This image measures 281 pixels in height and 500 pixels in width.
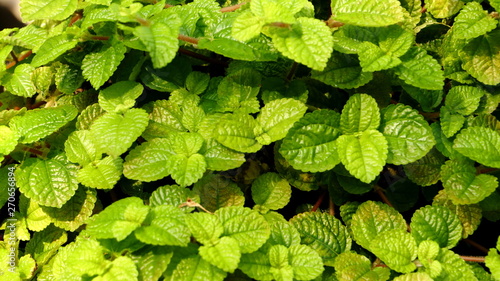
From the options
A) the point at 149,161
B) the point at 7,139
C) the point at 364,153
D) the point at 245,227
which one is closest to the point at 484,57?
the point at 364,153

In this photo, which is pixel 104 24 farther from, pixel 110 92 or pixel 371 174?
pixel 371 174

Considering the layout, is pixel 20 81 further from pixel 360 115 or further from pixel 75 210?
pixel 360 115

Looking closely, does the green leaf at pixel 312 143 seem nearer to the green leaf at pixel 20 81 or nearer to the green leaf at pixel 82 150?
the green leaf at pixel 82 150

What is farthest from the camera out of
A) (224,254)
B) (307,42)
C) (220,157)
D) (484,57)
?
(484,57)

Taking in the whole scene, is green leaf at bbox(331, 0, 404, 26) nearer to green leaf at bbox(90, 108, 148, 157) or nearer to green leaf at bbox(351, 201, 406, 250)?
green leaf at bbox(351, 201, 406, 250)

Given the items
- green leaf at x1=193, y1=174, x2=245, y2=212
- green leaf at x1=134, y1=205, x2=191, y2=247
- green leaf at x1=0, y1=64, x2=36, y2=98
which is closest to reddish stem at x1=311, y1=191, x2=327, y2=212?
green leaf at x1=193, y1=174, x2=245, y2=212

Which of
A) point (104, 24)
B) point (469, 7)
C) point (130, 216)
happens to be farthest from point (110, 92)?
point (469, 7)
